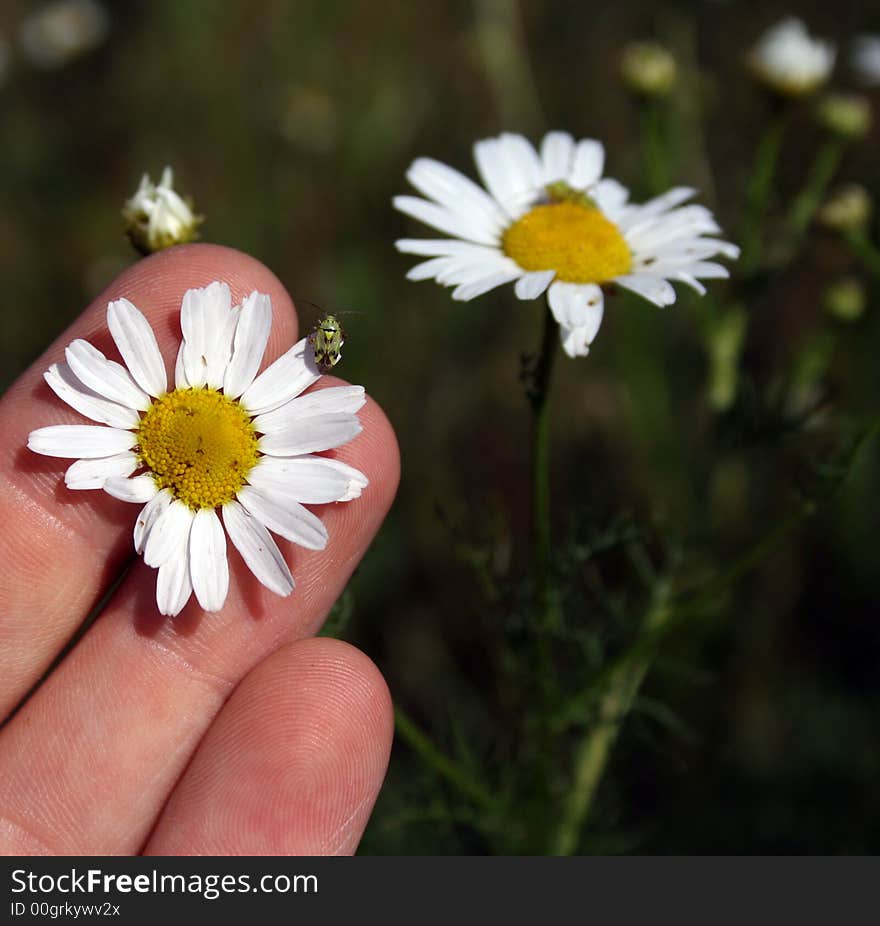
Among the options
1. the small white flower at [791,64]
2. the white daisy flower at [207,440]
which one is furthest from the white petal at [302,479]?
the small white flower at [791,64]

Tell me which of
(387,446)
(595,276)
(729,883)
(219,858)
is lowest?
(729,883)

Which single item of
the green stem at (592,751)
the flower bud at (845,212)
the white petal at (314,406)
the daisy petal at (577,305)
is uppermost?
the daisy petal at (577,305)

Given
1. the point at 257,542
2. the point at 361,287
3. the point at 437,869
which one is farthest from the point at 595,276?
the point at 361,287

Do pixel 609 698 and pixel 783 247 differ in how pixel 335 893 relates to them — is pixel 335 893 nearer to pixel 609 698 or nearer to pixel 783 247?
pixel 609 698

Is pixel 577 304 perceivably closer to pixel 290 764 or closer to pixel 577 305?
pixel 577 305

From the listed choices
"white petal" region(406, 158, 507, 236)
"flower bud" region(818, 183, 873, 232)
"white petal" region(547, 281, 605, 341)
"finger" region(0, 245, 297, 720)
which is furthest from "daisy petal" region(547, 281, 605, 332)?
"flower bud" region(818, 183, 873, 232)

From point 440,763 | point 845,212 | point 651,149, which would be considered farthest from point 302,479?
point 845,212

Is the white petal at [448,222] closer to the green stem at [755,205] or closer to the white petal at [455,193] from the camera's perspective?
the white petal at [455,193]
